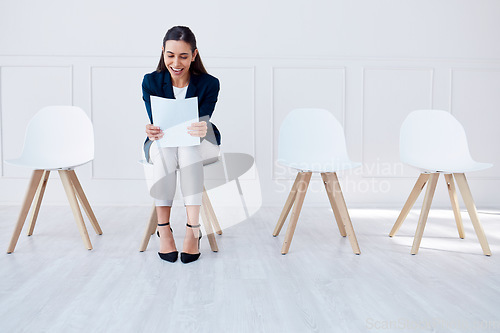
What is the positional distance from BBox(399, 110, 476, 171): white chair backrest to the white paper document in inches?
45.2

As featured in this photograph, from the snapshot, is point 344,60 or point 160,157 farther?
point 344,60

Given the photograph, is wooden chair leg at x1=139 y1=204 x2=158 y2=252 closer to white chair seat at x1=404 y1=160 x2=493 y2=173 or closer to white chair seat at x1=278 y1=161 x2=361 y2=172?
white chair seat at x1=278 y1=161 x2=361 y2=172

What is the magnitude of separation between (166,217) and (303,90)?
5.77ft

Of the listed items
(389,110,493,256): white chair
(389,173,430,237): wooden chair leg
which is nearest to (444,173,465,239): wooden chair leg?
(389,110,493,256): white chair

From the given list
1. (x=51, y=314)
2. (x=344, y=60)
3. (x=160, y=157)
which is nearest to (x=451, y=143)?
(x=344, y=60)

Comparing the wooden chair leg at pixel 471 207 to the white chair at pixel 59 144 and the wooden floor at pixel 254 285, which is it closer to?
the wooden floor at pixel 254 285

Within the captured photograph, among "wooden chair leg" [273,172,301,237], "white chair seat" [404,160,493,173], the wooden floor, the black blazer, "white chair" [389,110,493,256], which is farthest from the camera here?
"white chair" [389,110,493,256]

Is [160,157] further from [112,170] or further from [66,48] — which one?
[66,48]

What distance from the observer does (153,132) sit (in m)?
1.72

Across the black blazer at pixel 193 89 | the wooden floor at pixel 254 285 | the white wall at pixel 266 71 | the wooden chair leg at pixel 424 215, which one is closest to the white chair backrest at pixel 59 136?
the wooden floor at pixel 254 285

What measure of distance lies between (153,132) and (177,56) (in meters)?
0.34

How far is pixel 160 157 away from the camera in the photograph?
1760 mm

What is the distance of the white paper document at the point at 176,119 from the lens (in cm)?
170

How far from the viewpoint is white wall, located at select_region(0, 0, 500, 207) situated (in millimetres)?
3088
